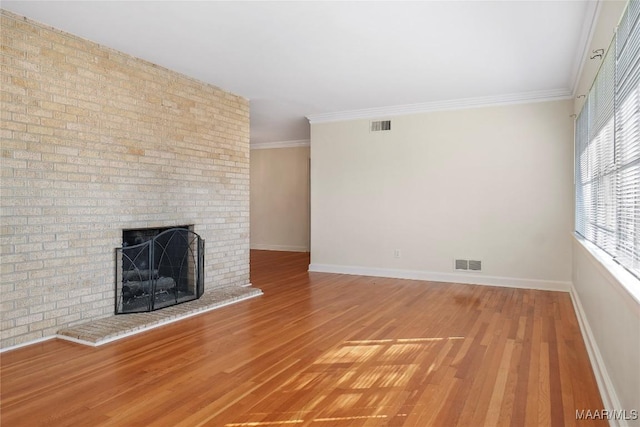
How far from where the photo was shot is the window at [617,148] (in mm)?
1980

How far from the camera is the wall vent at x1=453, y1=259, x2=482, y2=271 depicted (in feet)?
19.4

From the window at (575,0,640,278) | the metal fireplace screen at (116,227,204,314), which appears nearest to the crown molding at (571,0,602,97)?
the window at (575,0,640,278)

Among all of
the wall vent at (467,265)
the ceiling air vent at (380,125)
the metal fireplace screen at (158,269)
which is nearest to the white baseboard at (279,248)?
the ceiling air vent at (380,125)

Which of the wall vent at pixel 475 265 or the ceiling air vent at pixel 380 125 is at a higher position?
the ceiling air vent at pixel 380 125

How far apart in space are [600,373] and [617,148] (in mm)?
1393

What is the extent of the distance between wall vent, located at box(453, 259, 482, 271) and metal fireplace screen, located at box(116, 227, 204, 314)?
3.57 m

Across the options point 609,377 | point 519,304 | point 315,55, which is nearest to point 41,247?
point 315,55

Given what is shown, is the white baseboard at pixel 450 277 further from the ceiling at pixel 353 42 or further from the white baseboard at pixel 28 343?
the white baseboard at pixel 28 343

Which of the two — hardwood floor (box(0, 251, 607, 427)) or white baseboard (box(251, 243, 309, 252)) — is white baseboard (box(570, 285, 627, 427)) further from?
white baseboard (box(251, 243, 309, 252))

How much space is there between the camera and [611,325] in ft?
7.66

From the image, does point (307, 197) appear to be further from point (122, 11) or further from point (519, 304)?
point (122, 11)

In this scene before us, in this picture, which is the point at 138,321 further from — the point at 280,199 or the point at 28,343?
the point at 280,199

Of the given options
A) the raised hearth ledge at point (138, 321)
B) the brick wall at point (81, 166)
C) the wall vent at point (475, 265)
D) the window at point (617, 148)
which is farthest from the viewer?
the wall vent at point (475, 265)

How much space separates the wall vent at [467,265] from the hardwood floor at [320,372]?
56.2 inches
